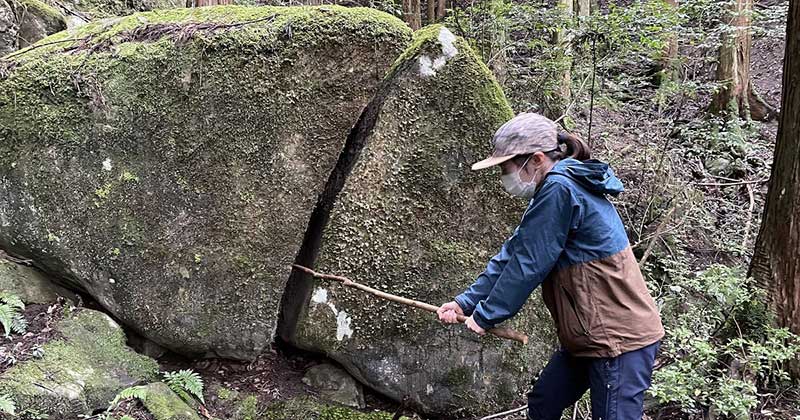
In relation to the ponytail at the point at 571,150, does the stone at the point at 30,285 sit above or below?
below

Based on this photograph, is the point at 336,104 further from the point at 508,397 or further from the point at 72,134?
the point at 508,397

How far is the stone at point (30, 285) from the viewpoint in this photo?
11.7ft

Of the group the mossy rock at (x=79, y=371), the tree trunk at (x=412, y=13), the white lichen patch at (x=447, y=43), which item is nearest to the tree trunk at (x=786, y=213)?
the white lichen patch at (x=447, y=43)

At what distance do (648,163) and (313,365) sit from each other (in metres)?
4.36

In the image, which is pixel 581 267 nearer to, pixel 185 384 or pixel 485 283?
pixel 485 283

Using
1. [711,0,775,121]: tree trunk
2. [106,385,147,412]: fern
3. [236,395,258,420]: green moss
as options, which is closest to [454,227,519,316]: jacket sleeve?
[236,395,258,420]: green moss

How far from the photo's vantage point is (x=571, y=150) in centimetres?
247

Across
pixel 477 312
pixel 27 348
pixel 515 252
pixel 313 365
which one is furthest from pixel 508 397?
pixel 27 348

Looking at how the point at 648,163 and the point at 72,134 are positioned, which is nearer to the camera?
the point at 72,134

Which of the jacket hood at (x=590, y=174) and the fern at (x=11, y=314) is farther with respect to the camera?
the fern at (x=11, y=314)

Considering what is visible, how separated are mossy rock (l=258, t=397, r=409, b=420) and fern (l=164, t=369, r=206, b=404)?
1.57ft

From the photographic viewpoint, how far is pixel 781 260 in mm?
3584

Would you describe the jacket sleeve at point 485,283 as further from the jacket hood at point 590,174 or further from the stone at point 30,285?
the stone at point 30,285

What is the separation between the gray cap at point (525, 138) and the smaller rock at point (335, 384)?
7.82 ft
